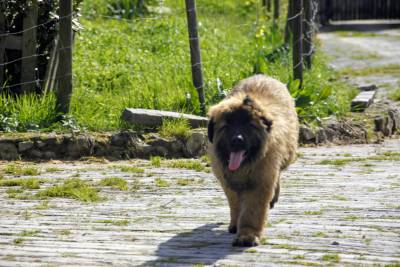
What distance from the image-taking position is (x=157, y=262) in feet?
20.4

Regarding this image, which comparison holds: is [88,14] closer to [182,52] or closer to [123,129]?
[182,52]

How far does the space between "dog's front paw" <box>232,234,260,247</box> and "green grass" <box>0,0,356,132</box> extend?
401 cm

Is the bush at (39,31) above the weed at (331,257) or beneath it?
above

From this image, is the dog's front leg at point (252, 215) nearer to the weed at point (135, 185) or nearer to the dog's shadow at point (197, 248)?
Result: the dog's shadow at point (197, 248)

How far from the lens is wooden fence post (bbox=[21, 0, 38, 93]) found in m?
11.3

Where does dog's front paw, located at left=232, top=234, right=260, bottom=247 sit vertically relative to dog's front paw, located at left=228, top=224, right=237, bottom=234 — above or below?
above

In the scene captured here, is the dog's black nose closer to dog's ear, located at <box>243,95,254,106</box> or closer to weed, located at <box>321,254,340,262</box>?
dog's ear, located at <box>243,95,254,106</box>

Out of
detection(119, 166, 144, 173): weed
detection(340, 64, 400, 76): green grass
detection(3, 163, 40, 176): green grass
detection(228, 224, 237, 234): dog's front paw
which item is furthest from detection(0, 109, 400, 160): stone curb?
detection(340, 64, 400, 76): green grass

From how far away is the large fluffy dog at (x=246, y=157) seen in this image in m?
6.84

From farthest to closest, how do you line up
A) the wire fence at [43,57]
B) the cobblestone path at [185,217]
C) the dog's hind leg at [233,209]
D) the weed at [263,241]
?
1. the wire fence at [43,57]
2. the dog's hind leg at [233,209]
3. the weed at [263,241]
4. the cobblestone path at [185,217]

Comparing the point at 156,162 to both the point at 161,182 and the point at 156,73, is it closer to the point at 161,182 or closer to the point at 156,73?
the point at 161,182

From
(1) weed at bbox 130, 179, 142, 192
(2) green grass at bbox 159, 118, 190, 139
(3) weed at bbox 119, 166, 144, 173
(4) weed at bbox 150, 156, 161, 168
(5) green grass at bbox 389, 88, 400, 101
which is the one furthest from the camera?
(5) green grass at bbox 389, 88, 400, 101

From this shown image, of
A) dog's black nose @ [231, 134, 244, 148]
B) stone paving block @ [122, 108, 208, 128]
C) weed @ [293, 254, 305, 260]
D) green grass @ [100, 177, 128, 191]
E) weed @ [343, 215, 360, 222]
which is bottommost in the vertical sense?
weed @ [343, 215, 360, 222]

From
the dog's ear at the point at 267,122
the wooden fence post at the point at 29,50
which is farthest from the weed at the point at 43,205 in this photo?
the wooden fence post at the point at 29,50
